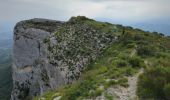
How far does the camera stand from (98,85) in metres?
23.4

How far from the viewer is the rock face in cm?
4666

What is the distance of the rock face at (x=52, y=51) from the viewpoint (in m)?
46.7

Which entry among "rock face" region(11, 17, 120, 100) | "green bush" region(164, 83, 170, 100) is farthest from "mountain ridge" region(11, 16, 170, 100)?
"green bush" region(164, 83, 170, 100)

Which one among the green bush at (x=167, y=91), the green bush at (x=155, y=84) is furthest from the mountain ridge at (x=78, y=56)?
the green bush at (x=167, y=91)

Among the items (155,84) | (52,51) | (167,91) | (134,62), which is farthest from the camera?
(52,51)

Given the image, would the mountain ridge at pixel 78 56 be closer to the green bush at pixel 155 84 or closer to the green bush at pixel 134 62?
the green bush at pixel 134 62

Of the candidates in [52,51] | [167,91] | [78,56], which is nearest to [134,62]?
[167,91]

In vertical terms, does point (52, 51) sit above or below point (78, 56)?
below

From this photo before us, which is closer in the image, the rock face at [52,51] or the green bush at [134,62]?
the green bush at [134,62]

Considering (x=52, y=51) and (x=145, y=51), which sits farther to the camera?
(x=52, y=51)

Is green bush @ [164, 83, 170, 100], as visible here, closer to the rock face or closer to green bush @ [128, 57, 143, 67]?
green bush @ [128, 57, 143, 67]

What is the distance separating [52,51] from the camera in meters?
50.9

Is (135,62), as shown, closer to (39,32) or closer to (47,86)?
(47,86)

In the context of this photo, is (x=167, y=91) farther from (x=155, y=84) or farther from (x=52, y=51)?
(x=52, y=51)
